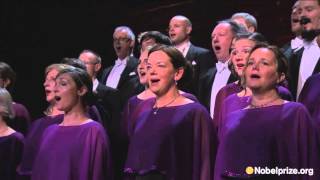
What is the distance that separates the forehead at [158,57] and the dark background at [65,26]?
3.57 m

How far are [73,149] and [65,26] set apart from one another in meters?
4.48

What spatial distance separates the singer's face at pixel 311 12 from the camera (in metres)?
4.12

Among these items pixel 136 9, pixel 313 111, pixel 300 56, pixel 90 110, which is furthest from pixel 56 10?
pixel 313 111

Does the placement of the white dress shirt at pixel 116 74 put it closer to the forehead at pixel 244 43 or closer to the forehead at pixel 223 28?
the forehead at pixel 223 28

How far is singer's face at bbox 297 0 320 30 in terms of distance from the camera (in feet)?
13.5

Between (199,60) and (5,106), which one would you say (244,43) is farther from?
(5,106)

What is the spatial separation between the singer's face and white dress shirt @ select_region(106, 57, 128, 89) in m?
2.38

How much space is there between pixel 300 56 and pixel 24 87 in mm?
4397

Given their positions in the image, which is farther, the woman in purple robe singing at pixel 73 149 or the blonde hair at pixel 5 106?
the blonde hair at pixel 5 106

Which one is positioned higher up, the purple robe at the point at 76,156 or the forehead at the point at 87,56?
the forehead at the point at 87,56

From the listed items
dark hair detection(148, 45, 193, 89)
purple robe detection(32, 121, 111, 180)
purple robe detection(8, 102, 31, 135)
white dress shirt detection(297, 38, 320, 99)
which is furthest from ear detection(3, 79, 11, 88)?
white dress shirt detection(297, 38, 320, 99)

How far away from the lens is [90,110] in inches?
187

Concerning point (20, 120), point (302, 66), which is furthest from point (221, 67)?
point (20, 120)

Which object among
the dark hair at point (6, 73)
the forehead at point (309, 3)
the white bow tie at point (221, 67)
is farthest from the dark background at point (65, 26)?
the forehead at point (309, 3)
